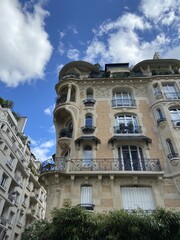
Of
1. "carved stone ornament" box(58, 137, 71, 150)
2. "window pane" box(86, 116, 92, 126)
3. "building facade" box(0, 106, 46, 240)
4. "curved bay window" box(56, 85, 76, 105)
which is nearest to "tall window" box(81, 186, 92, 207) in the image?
"carved stone ornament" box(58, 137, 71, 150)

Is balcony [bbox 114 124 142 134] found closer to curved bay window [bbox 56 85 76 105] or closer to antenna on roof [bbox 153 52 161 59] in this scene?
curved bay window [bbox 56 85 76 105]

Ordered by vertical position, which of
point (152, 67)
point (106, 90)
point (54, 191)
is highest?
point (152, 67)

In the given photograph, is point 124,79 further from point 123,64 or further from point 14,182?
point 14,182

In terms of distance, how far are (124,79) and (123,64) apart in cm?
446

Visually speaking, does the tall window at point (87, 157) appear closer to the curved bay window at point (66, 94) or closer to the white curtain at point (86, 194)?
the white curtain at point (86, 194)

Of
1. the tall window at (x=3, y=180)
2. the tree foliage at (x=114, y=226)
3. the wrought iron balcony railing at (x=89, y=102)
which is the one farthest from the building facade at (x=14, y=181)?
the tree foliage at (x=114, y=226)

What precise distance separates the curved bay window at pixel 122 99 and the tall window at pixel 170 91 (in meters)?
3.27

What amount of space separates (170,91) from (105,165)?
409 inches

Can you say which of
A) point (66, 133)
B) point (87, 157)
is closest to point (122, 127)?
point (87, 157)

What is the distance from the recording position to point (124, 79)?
68.0ft

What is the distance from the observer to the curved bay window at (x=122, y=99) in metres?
18.6

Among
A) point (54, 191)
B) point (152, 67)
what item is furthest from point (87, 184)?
point (152, 67)

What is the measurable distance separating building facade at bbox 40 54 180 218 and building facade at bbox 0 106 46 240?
9538 mm

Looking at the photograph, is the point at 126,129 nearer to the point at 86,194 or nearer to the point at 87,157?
the point at 87,157
